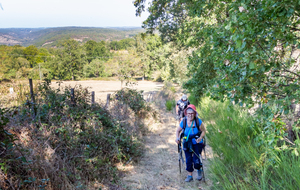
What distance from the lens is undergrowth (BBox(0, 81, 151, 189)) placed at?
128 inches

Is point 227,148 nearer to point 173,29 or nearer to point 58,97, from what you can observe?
point 58,97

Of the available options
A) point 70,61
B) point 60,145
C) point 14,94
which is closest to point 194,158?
point 60,145

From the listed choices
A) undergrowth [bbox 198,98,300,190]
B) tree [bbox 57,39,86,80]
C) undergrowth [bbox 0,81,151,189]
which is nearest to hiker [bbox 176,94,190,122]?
undergrowth [bbox 198,98,300,190]

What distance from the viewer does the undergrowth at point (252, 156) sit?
2.66 meters

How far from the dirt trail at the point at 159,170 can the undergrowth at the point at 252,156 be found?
0.58 metres

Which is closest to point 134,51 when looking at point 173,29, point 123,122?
point 173,29

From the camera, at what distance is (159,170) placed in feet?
17.5

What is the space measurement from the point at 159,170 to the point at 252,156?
2.46 metres

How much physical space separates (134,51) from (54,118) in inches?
2301

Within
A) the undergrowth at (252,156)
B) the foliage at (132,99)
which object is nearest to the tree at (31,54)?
the foliage at (132,99)

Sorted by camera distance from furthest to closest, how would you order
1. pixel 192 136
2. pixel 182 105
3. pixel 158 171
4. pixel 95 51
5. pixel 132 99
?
pixel 95 51, pixel 132 99, pixel 182 105, pixel 158 171, pixel 192 136

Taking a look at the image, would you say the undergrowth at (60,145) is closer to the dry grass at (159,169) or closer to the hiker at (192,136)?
the dry grass at (159,169)

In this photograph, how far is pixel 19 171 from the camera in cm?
327

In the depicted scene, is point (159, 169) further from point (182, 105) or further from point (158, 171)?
point (182, 105)
